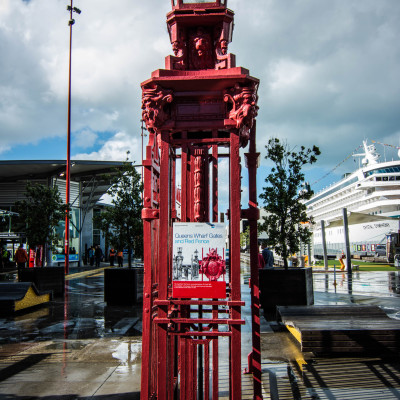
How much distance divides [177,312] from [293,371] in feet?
7.11

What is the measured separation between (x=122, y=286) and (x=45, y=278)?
401 centimetres

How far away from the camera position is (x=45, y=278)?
44.1 feet

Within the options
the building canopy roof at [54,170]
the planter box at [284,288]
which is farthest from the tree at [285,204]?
the building canopy roof at [54,170]

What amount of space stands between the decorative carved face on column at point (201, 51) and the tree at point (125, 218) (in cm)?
861

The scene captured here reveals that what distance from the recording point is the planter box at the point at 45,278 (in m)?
13.3

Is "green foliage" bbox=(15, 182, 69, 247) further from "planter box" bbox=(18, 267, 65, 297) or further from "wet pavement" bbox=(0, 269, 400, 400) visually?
"wet pavement" bbox=(0, 269, 400, 400)

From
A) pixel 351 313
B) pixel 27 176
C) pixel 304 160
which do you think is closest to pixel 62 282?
pixel 304 160

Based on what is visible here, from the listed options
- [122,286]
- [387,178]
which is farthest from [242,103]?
[387,178]

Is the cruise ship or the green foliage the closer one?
the green foliage

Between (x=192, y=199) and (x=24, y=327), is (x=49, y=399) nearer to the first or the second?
(x=192, y=199)

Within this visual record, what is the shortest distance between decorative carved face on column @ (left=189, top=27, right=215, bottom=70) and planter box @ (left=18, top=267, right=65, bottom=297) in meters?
11.6

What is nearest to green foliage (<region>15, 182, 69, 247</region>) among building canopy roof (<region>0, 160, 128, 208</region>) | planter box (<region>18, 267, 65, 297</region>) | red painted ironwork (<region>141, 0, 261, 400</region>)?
planter box (<region>18, 267, 65, 297</region>)

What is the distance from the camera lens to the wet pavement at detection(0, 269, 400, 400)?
4.54 metres

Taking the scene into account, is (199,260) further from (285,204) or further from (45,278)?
(45,278)
